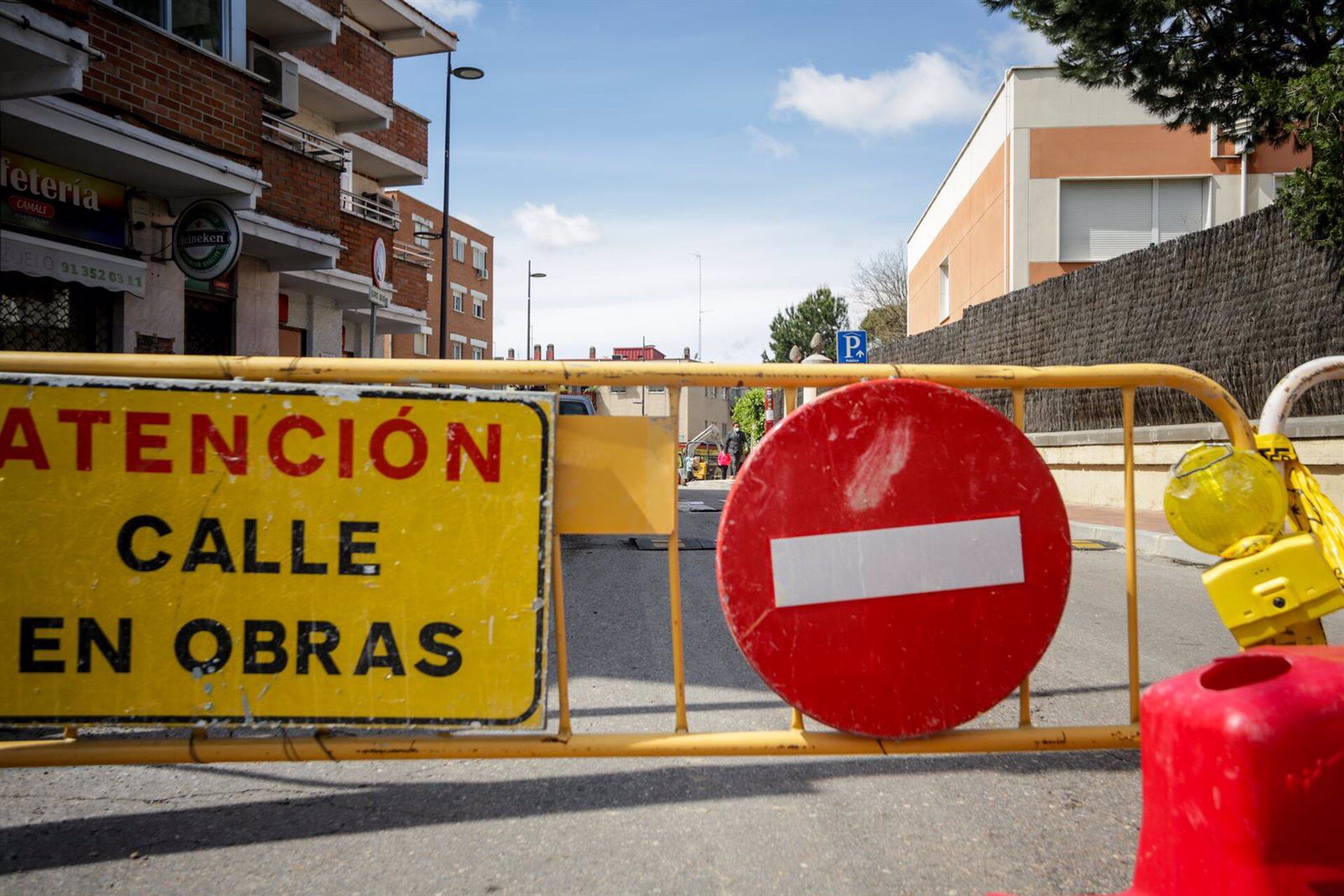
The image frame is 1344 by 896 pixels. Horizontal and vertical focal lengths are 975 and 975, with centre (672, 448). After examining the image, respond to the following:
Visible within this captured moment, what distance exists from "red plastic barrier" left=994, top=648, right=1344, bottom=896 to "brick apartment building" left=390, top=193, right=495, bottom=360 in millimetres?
48386

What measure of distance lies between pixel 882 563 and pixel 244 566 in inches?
69.1

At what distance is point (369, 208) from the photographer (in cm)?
2028

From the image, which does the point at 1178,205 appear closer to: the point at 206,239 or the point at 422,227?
the point at 206,239

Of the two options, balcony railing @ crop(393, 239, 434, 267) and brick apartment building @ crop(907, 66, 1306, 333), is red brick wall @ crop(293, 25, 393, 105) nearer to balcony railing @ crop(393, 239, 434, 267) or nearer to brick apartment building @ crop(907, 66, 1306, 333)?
balcony railing @ crop(393, 239, 434, 267)

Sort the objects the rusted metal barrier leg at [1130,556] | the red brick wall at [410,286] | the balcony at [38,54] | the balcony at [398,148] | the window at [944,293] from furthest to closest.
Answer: the window at [944,293], the balcony at [398,148], the red brick wall at [410,286], the balcony at [38,54], the rusted metal barrier leg at [1130,556]

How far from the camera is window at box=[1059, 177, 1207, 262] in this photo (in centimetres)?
2286

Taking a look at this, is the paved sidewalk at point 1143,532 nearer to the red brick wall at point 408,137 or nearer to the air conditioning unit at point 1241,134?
the air conditioning unit at point 1241,134

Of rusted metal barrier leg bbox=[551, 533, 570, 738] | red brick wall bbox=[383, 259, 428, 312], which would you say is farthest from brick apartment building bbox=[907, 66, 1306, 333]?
rusted metal barrier leg bbox=[551, 533, 570, 738]

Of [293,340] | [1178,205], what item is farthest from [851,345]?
[1178,205]

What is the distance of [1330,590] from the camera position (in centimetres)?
267

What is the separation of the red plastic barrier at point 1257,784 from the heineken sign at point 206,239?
12.7 m

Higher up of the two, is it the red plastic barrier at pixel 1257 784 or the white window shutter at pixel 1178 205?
the white window shutter at pixel 1178 205

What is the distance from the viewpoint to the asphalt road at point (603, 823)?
2658mm

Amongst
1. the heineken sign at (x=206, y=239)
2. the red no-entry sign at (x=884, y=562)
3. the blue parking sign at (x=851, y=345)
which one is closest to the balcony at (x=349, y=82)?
the heineken sign at (x=206, y=239)
